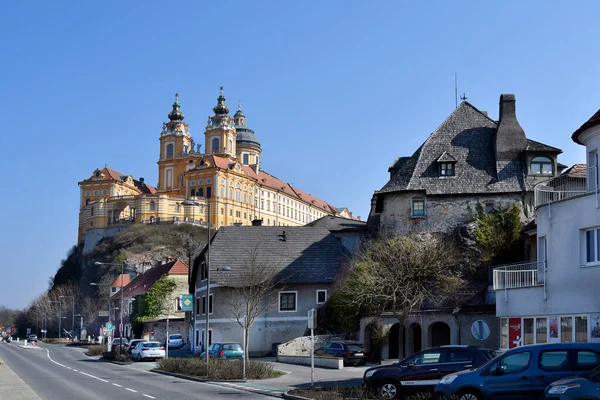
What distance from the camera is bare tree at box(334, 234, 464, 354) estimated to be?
44062 millimetres

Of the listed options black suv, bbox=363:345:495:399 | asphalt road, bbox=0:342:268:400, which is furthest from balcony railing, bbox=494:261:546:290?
asphalt road, bbox=0:342:268:400

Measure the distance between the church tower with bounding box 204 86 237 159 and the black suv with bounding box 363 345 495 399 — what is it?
154m

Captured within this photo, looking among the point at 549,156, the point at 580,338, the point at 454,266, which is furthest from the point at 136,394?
the point at 549,156

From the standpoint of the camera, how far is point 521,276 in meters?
28.1

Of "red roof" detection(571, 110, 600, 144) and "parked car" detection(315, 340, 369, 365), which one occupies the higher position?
"red roof" detection(571, 110, 600, 144)

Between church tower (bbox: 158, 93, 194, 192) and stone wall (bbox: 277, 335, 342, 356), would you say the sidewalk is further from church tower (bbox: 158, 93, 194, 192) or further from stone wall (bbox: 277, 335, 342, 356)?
church tower (bbox: 158, 93, 194, 192)

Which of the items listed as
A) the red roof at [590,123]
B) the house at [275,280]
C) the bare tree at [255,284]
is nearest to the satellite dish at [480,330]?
the red roof at [590,123]

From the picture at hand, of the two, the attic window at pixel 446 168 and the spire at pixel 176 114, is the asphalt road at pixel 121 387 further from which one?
the spire at pixel 176 114

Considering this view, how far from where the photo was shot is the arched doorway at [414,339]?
1655 inches

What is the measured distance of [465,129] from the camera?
60.4 meters

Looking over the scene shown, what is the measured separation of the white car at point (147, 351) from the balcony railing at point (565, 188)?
28.5 meters

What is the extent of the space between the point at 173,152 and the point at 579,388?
16869 centimetres

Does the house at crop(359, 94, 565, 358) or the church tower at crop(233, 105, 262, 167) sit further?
the church tower at crop(233, 105, 262, 167)

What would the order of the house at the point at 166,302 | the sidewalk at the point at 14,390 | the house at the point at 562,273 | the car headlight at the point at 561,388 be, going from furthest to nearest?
the house at the point at 166,302
the house at the point at 562,273
the sidewalk at the point at 14,390
the car headlight at the point at 561,388
